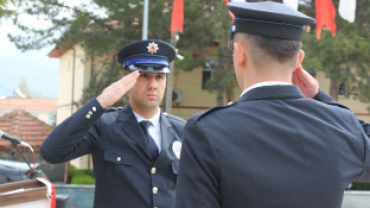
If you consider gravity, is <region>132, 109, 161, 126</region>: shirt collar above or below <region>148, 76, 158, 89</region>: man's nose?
below

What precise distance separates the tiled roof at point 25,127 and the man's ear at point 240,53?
27.3 ft

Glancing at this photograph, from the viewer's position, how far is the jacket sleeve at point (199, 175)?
1.02m

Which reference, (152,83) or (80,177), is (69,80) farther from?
(152,83)

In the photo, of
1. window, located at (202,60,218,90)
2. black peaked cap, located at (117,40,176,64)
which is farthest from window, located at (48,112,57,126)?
black peaked cap, located at (117,40,176,64)

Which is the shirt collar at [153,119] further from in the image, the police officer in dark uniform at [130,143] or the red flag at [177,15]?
the red flag at [177,15]

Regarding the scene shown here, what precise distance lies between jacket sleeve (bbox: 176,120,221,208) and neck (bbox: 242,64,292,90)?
0.26 meters

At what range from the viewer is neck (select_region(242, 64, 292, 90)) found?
116 cm

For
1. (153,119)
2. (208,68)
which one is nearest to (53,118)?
(208,68)

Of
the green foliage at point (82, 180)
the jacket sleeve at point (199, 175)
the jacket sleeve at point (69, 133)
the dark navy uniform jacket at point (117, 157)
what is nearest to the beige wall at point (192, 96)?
the green foliage at point (82, 180)

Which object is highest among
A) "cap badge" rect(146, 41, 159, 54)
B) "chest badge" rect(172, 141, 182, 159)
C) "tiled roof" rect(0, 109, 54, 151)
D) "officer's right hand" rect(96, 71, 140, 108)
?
"cap badge" rect(146, 41, 159, 54)

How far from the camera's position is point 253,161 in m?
1.04

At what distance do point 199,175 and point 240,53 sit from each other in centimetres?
44

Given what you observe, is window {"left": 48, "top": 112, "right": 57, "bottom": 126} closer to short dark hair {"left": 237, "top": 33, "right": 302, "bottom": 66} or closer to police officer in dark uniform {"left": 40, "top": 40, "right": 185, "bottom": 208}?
police officer in dark uniform {"left": 40, "top": 40, "right": 185, "bottom": 208}

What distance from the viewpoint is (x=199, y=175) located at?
1029 millimetres
